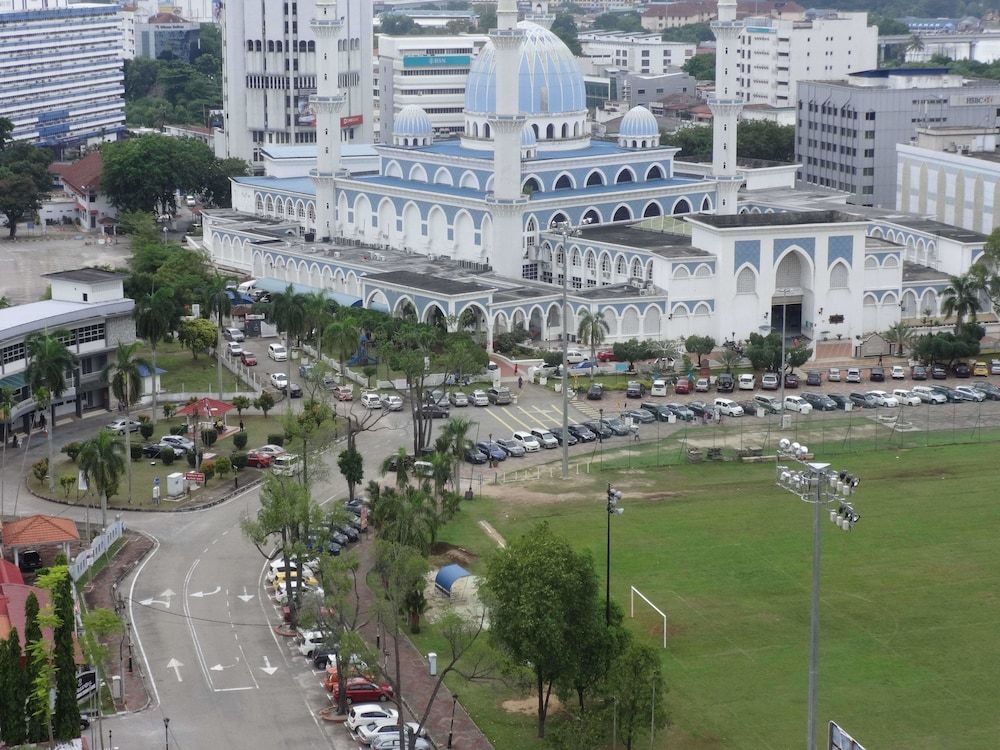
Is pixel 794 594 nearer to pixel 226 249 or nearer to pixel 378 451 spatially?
pixel 378 451

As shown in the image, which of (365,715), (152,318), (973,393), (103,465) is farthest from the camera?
(973,393)

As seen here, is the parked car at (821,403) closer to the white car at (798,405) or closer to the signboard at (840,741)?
the white car at (798,405)

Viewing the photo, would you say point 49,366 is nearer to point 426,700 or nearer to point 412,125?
point 426,700

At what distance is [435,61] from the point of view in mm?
191375

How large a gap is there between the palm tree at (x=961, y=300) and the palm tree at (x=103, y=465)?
49901mm

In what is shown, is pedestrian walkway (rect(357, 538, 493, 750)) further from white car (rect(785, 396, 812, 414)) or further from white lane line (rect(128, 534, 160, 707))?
white car (rect(785, 396, 812, 414))

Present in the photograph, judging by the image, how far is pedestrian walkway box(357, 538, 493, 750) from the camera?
174 feet

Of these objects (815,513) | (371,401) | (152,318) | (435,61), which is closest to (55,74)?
(435,61)

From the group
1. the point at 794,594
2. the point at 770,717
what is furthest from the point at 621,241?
the point at 770,717

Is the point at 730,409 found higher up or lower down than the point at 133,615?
higher up

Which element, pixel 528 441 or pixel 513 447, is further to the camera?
pixel 528 441

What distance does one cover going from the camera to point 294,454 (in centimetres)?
7269

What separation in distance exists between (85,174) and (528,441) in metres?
79.2

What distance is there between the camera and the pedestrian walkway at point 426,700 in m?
53.0
